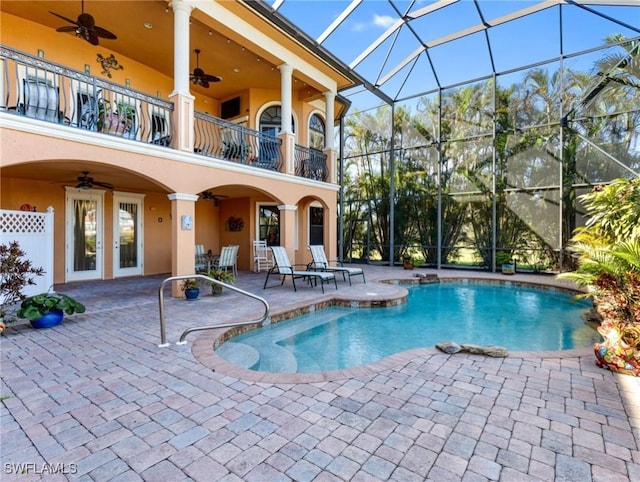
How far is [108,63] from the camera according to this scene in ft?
28.3

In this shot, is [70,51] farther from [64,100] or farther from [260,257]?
[260,257]

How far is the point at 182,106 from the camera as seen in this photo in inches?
272

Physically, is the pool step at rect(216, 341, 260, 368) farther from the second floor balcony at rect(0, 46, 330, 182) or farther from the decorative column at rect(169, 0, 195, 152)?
the decorative column at rect(169, 0, 195, 152)

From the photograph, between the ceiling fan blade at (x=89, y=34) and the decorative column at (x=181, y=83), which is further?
the decorative column at (x=181, y=83)

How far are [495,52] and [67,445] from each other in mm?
14304

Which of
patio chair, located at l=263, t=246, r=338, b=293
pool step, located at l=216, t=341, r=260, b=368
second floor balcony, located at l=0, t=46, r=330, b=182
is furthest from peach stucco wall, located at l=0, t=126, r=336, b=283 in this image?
pool step, located at l=216, t=341, r=260, b=368

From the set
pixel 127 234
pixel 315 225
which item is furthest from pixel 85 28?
pixel 315 225

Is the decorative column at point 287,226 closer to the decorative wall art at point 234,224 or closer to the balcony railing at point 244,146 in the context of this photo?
the balcony railing at point 244,146

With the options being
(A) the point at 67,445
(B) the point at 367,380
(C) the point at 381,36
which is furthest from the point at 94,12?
(B) the point at 367,380

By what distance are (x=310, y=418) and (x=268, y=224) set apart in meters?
10.0

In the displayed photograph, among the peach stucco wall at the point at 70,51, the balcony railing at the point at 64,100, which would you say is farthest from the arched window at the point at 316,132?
the balcony railing at the point at 64,100

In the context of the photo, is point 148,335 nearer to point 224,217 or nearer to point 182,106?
point 182,106

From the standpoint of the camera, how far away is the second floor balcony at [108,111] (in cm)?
530

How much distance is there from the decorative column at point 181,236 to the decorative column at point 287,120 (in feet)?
11.2
